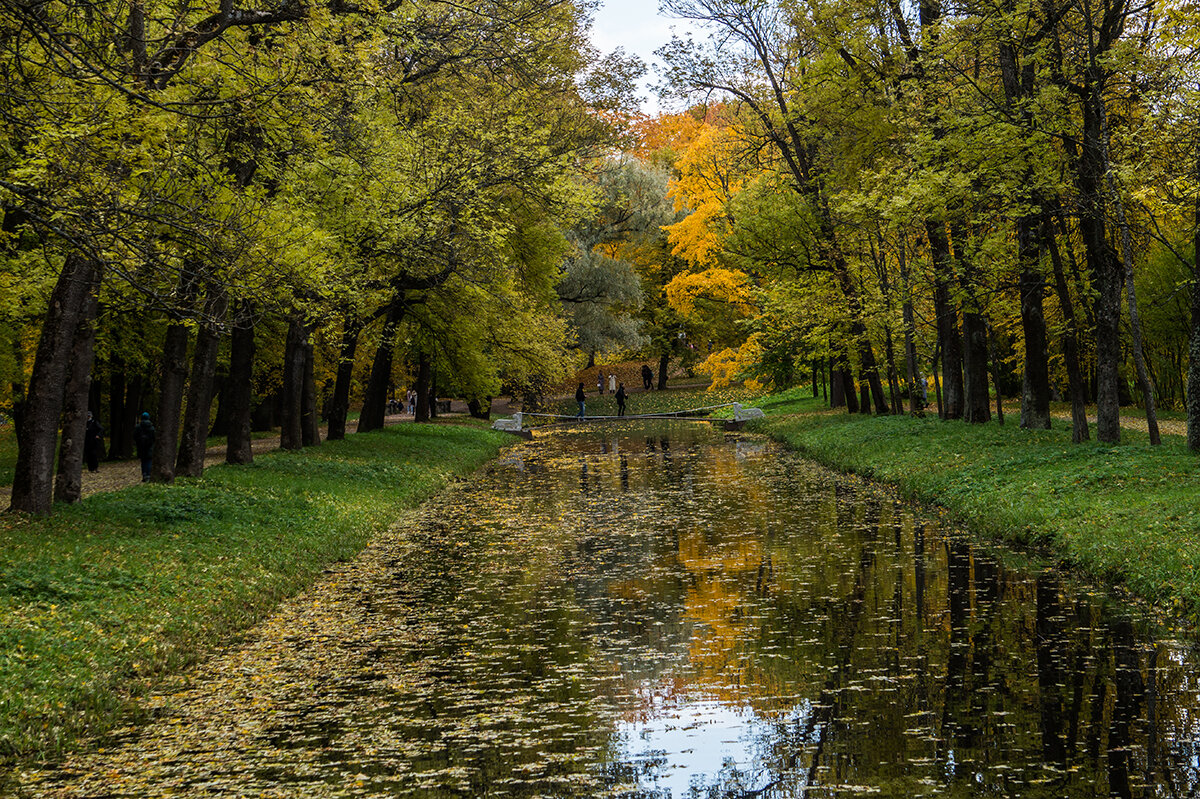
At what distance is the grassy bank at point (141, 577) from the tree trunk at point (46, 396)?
47 centimetres

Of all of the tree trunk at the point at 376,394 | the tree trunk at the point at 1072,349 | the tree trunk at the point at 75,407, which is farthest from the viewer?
the tree trunk at the point at 376,394

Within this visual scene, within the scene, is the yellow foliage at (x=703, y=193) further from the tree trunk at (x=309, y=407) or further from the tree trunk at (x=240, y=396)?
the tree trunk at (x=240, y=396)

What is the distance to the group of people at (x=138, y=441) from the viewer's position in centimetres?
2441

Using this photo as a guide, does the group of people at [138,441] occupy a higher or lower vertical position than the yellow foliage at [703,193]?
lower

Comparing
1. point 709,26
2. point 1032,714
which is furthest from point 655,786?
point 709,26

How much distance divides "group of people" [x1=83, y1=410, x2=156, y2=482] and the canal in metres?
12.1

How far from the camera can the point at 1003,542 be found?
14523 mm

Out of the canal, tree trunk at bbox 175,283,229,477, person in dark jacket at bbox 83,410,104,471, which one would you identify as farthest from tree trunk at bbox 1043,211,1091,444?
person in dark jacket at bbox 83,410,104,471

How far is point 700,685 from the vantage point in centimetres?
857

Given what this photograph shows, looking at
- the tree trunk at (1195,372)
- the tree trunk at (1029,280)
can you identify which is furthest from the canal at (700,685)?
the tree trunk at (1029,280)

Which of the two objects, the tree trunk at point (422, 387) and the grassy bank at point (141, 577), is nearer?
the grassy bank at point (141, 577)

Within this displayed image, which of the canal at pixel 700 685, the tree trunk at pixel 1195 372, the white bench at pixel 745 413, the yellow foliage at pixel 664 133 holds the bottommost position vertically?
the canal at pixel 700 685

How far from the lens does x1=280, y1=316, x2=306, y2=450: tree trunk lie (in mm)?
23891

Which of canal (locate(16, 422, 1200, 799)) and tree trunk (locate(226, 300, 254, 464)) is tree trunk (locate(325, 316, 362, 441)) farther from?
canal (locate(16, 422, 1200, 799))
